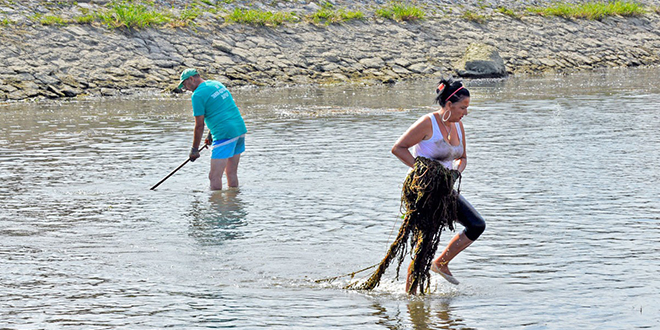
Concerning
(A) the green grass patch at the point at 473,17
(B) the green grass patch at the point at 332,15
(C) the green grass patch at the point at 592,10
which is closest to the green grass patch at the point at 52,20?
(B) the green grass patch at the point at 332,15

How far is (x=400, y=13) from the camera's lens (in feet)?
125

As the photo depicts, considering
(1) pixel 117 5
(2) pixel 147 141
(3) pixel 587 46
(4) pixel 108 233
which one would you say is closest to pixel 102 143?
(2) pixel 147 141

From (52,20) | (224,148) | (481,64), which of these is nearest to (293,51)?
(481,64)

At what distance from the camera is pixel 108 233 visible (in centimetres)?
994

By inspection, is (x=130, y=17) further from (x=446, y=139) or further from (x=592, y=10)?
(x=446, y=139)

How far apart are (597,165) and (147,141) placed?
829cm

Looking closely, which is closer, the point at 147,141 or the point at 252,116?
the point at 147,141

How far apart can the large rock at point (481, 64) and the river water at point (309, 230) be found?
1372 centimetres

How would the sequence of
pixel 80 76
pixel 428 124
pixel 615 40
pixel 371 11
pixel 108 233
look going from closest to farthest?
1. pixel 428 124
2. pixel 108 233
3. pixel 80 76
4. pixel 371 11
5. pixel 615 40

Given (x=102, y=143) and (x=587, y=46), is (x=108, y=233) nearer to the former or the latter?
(x=102, y=143)

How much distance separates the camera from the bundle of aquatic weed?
7.31 meters

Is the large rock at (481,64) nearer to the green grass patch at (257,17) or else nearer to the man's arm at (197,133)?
the green grass patch at (257,17)

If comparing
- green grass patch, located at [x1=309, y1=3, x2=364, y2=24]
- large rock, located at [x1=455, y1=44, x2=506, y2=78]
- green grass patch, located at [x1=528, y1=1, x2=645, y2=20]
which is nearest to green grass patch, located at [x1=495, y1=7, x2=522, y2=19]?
green grass patch, located at [x1=528, y1=1, x2=645, y2=20]

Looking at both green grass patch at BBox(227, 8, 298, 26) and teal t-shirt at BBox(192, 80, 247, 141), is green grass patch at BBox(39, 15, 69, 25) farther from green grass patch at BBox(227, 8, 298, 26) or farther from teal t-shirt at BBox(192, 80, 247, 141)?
teal t-shirt at BBox(192, 80, 247, 141)
